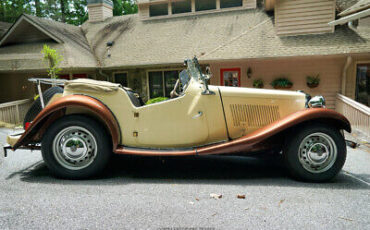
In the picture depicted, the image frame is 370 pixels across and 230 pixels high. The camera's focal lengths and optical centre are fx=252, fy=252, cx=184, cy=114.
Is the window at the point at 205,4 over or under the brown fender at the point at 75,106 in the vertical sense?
over

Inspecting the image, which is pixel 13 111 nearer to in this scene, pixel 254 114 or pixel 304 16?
pixel 254 114

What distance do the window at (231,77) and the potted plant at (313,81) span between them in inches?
114

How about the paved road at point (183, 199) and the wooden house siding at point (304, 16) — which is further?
the wooden house siding at point (304, 16)

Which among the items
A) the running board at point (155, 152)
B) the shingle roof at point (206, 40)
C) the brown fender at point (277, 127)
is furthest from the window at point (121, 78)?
the brown fender at point (277, 127)

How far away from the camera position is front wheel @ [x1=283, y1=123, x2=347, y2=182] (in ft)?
10.5

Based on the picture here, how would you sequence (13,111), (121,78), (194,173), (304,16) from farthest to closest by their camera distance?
(121,78) < (13,111) < (304,16) < (194,173)

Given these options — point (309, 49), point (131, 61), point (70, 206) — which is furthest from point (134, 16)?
point (70, 206)

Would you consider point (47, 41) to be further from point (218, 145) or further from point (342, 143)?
point (342, 143)

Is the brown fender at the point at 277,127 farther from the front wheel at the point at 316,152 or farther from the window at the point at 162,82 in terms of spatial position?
the window at the point at 162,82

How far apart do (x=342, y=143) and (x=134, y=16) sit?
15735mm

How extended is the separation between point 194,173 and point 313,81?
8571 millimetres

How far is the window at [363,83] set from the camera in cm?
1009

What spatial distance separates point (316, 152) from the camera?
10.6 feet

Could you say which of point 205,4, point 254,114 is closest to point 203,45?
point 205,4
